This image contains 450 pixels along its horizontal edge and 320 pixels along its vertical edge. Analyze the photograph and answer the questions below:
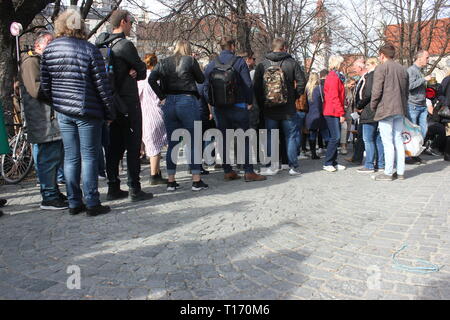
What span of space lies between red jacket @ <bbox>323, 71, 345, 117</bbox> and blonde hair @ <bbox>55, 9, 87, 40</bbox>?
460 centimetres

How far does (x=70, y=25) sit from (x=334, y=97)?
4.75m

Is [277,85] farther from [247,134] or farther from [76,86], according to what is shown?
[76,86]

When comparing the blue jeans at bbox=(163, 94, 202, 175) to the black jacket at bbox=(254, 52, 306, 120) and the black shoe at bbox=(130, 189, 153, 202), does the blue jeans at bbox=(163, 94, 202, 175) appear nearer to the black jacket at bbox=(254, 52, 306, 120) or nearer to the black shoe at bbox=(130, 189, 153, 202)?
the black shoe at bbox=(130, 189, 153, 202)

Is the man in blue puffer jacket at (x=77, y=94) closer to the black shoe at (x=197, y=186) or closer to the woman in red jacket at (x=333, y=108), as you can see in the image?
the black shoe at (x=197, y=186)

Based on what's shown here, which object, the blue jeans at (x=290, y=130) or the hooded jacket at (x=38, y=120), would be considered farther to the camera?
the blue jeans at (x=290, y=130)

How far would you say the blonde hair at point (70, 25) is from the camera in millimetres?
4023

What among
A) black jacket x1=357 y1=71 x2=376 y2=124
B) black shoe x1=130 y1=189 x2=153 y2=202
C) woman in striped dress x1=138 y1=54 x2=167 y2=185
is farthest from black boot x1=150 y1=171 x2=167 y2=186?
black jacket x1=357 y1=71 x2=376 y2=124

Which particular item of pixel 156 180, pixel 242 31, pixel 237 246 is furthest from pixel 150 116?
pixel 242 31

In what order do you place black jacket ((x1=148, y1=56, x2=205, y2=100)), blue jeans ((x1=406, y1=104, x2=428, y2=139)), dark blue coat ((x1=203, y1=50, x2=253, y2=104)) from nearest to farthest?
black jacket ((x1=148, y1=56, x2=205, y2=100)) → dark blue coat ((x1=203, y1=50, x2=253, y2=104)) → blue jeans ((x1=406, y1=104, x2=428, y2=139))

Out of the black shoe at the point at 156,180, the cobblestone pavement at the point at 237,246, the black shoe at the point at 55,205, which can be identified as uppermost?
the black shoe at the point at 156,180

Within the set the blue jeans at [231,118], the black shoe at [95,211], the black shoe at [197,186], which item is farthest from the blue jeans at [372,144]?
the black shoe at [95,211]

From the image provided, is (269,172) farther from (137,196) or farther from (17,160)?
(17,160)

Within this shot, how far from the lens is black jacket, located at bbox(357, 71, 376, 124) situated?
6.82 meters

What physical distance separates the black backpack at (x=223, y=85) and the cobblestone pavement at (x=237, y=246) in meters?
1.39
